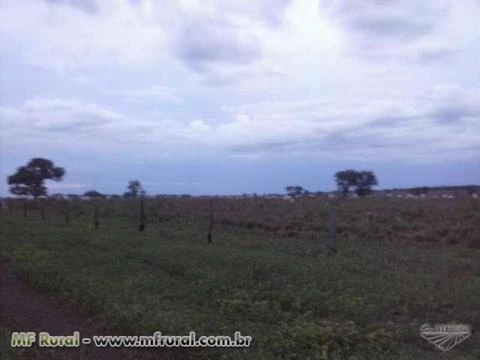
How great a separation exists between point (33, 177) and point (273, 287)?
2213 inches

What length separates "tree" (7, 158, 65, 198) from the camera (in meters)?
64.5

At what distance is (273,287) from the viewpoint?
12.2 meters

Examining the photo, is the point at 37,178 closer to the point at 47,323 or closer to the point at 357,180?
the point at 357,180

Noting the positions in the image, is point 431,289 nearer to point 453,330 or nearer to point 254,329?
point 453,330

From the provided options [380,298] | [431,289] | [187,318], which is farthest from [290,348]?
[431,289]

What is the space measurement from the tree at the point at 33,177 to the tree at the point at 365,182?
30644 mm

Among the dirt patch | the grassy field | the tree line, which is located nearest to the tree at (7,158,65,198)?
the tree line

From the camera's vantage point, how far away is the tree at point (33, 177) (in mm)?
64500

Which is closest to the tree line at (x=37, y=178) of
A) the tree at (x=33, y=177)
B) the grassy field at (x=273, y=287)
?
the tree at (x=33, y=177)

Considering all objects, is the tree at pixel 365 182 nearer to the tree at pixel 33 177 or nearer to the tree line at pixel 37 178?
the tree line at pixel 37 178

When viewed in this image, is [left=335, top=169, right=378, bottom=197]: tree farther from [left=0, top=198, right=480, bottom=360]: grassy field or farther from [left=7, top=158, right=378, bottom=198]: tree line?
[left=0, top=198, right=480, bottom=360]: grassy field

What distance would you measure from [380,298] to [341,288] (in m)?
0.96

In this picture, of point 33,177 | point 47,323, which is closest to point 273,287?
point 47,323

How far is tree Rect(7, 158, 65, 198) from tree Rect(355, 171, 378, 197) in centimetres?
3064
